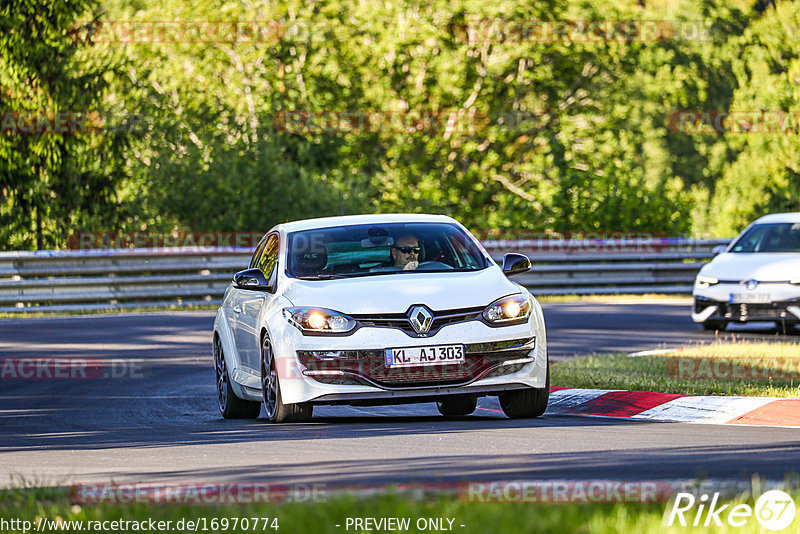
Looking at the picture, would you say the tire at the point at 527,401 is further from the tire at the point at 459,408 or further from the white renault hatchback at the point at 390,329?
the tire at the point at 459,408

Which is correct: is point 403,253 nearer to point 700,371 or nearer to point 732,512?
point 700,371

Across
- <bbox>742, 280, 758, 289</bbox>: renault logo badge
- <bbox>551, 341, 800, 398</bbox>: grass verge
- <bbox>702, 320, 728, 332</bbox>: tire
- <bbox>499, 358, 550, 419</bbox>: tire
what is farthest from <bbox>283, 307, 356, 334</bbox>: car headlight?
<bbox>702, 320, 728, 332</bbox>: tire

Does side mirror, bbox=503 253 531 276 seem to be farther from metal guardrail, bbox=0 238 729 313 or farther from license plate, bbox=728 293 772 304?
metal guardrail, bbox=0 238 729 313

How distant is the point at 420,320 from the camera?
954 cm

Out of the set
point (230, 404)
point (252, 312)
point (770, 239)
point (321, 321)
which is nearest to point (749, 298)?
point (770, 239)

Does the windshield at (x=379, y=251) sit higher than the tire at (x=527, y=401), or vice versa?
the windshield at (x=379, y=251)

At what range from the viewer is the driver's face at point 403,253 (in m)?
10.6

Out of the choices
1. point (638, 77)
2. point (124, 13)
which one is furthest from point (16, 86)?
point (638, 77)

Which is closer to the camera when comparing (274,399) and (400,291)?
(400,291)

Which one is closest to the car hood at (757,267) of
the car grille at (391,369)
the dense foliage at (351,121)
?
the car grille at (391,369)

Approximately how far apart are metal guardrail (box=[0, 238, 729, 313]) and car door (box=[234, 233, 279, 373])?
485 inches

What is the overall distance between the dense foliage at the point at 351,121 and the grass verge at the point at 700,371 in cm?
1631

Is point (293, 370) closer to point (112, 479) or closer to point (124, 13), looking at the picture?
point (112, 479)

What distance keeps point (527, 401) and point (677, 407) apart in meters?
1.30
